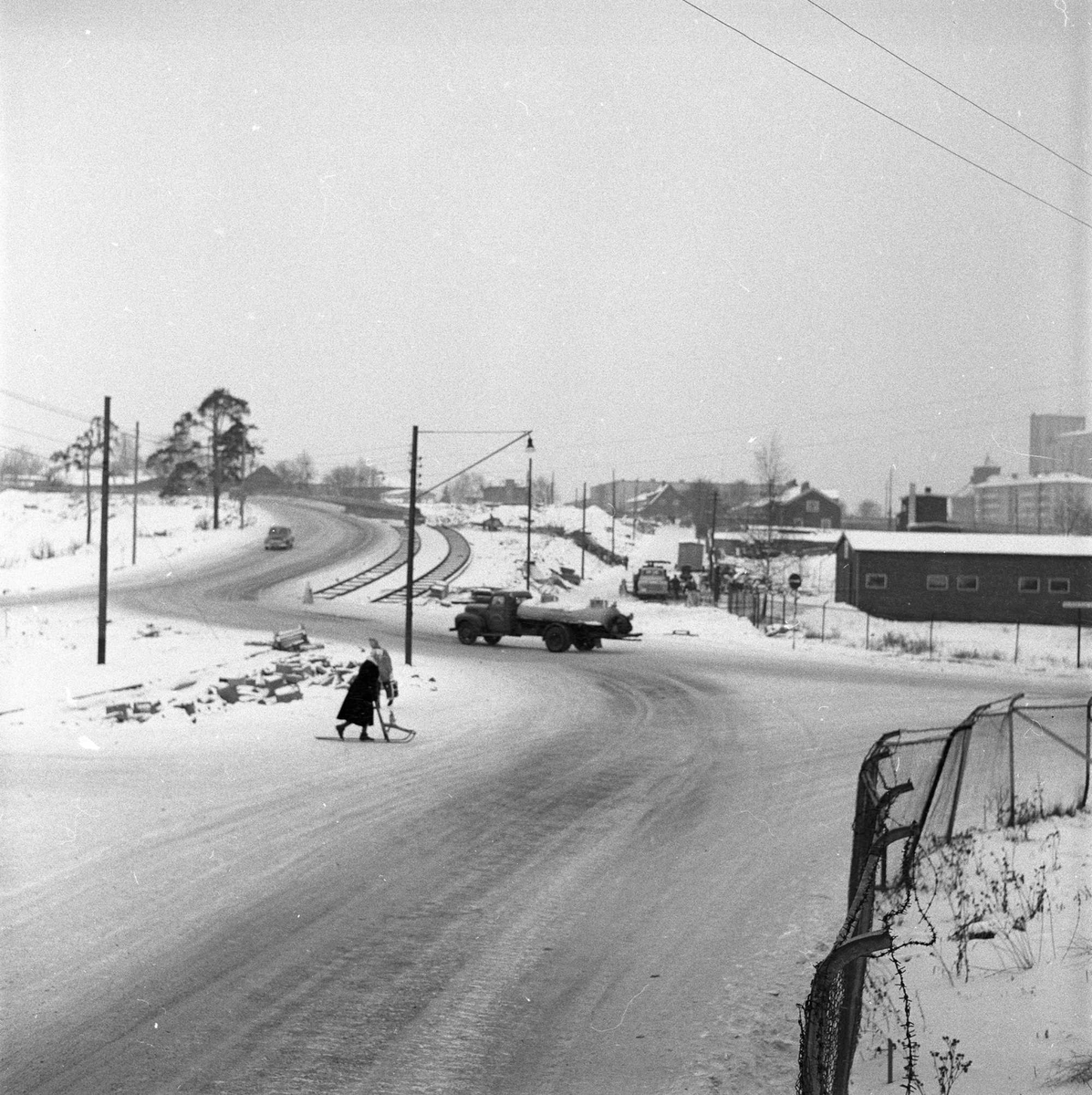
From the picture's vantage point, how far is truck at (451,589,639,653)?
3228 centimetres

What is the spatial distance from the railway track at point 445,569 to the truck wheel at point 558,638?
17.0m

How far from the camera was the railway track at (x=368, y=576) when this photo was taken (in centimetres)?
4938

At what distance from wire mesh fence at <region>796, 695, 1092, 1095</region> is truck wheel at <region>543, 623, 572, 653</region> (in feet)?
47.3

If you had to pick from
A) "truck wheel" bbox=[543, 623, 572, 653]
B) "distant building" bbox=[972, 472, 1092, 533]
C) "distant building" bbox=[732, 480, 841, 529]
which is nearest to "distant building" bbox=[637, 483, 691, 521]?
"distant building" bbox=[972, 472, 1092, 533]

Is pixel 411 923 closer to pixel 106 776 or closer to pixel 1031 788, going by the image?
pixel 106 776

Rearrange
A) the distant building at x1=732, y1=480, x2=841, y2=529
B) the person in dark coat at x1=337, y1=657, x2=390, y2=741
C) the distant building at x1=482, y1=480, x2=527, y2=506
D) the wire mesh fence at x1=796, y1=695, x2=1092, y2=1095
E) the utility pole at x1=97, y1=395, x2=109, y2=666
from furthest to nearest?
the distant building at x1=482, y1=480, x2=527, y2=506 → the distant building at x1=732, y1=480, x2=841, y2=529 → the utility pole at x1=97, y1=395, x2=109, y2=666 → the person in dark coat at x1=337, y1=657, x2=390, y2=741 → the wire mesh fence at x1=796, y1=695, x2=1092, y2=1095

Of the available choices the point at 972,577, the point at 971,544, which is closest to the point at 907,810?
the point at 972,577

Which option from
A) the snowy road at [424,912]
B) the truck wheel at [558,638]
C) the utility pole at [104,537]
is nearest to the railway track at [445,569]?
the truck wheel at [558,638]

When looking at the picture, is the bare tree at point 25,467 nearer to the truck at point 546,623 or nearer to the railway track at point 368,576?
the railway track at point 368,576

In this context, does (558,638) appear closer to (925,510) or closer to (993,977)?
(993,977)

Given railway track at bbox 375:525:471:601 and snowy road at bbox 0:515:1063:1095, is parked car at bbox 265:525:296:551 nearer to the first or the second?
railway track at bbox 375:525:471:601

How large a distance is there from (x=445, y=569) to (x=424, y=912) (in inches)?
1902

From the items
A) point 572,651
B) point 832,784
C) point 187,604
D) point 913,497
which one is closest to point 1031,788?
point 832,784

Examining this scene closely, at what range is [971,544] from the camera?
168ft
